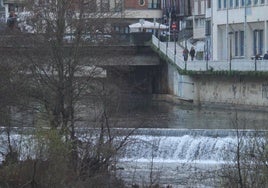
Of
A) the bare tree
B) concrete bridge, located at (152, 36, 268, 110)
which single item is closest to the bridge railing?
concrete bridge, located at (152, 36, 268, 110)

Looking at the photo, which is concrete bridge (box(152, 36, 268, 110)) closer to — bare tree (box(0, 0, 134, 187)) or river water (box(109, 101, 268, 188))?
river water (box(109, 101, 268, 188))

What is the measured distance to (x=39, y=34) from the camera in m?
24.1

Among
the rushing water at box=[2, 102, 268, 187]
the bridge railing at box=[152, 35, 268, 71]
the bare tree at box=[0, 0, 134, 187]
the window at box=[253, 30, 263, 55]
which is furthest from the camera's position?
the window at box=[253, 30, 263, 55]

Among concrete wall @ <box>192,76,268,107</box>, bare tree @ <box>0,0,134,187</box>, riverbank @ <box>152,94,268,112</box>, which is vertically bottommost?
riverbank @ <box>152,94,268,112</box>

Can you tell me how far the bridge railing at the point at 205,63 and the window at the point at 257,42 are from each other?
5.43m

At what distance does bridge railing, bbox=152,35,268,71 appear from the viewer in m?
53.7

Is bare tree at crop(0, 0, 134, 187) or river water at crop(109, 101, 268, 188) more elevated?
bare tree at crop(0, 0, 134, 187)

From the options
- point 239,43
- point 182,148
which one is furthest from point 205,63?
point 182,148

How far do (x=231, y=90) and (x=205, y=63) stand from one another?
3353 millimetres

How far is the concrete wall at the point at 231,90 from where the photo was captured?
54094 millimetres

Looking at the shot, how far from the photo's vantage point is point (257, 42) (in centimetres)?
6506

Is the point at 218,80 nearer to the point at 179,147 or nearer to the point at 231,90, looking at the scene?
the point at 231,90

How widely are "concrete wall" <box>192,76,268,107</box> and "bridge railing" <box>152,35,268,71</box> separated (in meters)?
0.74

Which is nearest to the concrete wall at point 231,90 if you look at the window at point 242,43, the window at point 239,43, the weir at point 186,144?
the window at point 242,43
